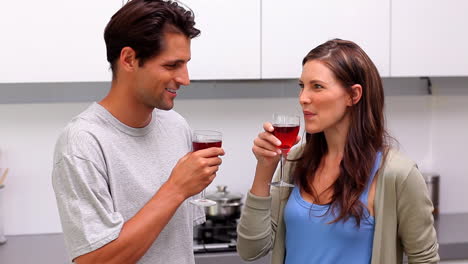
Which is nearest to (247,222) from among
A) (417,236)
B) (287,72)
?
(417,236)

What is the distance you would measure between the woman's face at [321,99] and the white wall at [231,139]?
1.49m

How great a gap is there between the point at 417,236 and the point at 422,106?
1.87m

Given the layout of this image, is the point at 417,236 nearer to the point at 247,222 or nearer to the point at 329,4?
the point at 247,222

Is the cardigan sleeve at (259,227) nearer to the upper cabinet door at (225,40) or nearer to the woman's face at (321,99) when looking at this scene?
Answer: the woman's face at (321,99)

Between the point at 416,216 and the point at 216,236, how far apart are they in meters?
1.40

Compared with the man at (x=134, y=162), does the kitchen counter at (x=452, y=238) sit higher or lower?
lower

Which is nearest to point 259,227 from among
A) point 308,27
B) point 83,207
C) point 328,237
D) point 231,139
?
point 328,237

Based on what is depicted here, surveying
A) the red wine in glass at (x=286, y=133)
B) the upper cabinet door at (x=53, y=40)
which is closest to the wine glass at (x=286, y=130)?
the red wine in glass at (x=286, y=133)

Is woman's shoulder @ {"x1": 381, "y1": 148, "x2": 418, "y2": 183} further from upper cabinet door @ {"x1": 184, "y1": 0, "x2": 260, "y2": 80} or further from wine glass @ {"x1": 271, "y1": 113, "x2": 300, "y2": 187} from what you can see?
upper cabinet door @ {"x1": 184, "y1": 0, "x2": 260, "y2": 80}

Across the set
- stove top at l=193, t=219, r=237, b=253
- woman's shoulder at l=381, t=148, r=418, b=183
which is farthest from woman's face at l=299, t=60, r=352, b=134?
stove top at l=193, t=219, r=237, b=253

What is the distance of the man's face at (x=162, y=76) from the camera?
69.6 inches

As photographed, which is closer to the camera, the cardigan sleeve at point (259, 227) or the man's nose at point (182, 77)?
the man's nose at point (182, 77)

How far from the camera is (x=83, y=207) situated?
1637mm

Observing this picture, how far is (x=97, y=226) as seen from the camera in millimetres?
1639
